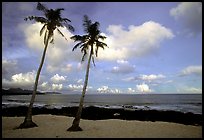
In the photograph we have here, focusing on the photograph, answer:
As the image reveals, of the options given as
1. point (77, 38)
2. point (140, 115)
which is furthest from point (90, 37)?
point (140, 115)

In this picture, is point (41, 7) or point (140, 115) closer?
point (41, 7)

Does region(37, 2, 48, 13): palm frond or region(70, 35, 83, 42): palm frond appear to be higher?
region(37, 2, 48, 13): palm frond

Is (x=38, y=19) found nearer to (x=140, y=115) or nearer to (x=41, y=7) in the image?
(x=41, y=7)

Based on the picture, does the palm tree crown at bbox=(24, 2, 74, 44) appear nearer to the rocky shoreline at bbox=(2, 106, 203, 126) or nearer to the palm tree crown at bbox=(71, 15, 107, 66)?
the palm tree crown at bbox=(71, 15, 107, 66)

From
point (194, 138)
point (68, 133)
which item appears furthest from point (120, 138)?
point (194, 138)

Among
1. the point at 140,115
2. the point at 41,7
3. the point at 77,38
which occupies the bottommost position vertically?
the point at 140,115

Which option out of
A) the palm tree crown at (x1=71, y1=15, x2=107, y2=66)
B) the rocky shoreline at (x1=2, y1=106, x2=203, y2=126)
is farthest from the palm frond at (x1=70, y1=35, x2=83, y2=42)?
the rocky shoreline at (x1=2, y1=106, x2=203, y2=126)

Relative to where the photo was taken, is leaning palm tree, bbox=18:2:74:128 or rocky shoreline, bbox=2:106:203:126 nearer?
leaning palm tree, bbox=18:2:74:128

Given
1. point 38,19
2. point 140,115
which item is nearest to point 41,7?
point 38,19

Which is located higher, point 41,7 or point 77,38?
point 41,7

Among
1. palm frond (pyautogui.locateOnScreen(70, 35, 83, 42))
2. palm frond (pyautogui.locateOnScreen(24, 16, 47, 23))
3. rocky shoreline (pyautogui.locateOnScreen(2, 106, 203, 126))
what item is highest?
palm frond (pyautogui.locateOnScreen(24, 16, 47, 23))

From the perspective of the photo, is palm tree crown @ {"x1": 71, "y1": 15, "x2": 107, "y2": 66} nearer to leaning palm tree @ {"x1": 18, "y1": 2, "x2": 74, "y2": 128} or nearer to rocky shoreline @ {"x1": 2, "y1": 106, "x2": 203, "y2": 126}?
leaning palm tree @ {"x1": 18, "y1": 2, "x2": 74, "y2": 128}

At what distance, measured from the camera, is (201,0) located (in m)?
11.1

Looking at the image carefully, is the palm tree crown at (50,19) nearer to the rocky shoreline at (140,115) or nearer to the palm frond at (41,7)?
the palm frond at (41,7)
